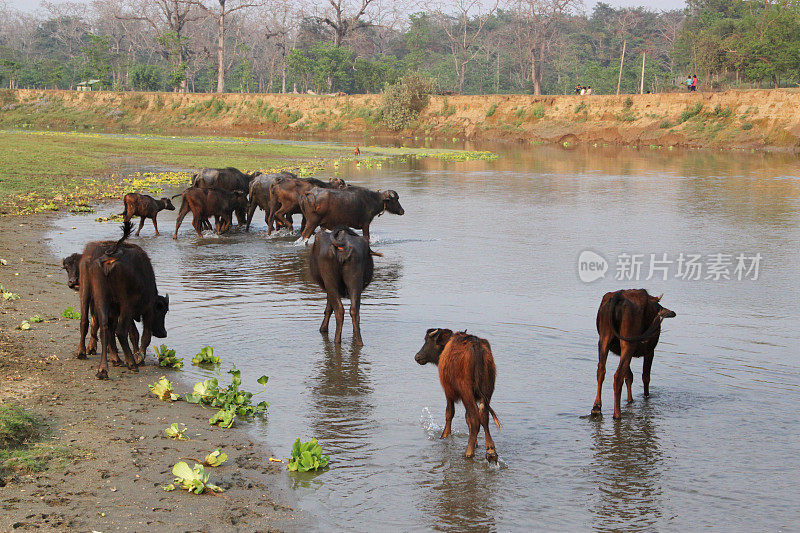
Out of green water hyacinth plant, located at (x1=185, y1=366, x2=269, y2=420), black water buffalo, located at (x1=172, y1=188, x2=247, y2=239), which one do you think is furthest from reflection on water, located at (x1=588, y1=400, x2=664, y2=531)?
black water buffalo, located at (x1=172, y1=188, x2=247, y2=239)

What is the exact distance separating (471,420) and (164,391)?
112 inches

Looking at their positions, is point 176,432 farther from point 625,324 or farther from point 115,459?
point 625,324

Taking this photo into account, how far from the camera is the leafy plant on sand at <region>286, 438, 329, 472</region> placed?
6.30 metres

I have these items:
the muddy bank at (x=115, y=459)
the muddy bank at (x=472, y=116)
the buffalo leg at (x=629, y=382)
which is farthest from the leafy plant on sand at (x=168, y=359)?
the muddy bank at (x=472, y=116)

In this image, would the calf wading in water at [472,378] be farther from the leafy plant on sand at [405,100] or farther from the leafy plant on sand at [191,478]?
the leafy plant on sand at [405,100]

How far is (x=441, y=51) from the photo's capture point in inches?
4368

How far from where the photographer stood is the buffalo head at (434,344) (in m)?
7.00

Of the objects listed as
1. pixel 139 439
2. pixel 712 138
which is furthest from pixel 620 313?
pixel 712 138

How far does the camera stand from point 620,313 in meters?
7.44

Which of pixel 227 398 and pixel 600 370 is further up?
pixel 600 370

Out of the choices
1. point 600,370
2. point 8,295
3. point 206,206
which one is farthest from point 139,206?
point 600,370

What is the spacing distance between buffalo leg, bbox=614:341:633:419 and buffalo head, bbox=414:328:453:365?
161cm

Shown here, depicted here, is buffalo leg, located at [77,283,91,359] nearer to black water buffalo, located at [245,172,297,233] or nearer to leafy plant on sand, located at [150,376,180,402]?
leafy plant on sand, located at [150,376,180,402]

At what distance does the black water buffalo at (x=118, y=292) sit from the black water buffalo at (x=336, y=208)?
789cm
